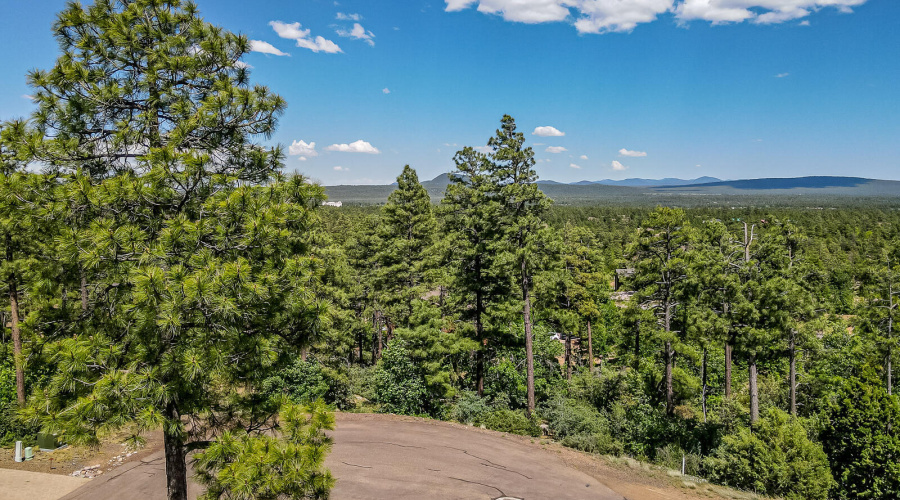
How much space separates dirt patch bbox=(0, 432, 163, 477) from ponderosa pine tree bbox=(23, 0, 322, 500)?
10.8 meters

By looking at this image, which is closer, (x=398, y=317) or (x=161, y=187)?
(x=161, y=187)

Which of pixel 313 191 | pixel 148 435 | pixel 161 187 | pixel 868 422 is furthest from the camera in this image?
pixel 148 435

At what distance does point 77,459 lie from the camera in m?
15.0

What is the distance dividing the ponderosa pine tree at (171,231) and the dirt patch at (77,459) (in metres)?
10.8

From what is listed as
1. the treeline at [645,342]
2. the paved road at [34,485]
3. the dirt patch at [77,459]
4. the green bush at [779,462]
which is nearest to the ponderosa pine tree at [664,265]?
the treeline at [645,342]

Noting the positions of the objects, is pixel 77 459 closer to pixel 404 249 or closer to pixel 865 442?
pixel 404 249

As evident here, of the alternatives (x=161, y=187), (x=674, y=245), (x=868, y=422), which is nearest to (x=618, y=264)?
(x=674, y=245)

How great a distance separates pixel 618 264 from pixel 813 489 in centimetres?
1098

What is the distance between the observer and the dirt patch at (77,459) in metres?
14.2

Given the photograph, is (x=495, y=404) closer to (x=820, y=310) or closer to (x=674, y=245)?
(x=674, y=245)

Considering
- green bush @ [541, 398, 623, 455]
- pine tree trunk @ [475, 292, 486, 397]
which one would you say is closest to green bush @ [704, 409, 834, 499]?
green bush @ [541, 398, 623, 455]

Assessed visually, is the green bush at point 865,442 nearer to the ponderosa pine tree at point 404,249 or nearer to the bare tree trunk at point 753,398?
the bare tree trunk at point 753,398

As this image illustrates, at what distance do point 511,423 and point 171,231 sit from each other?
15927 millimetres

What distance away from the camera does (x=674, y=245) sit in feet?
67.7
